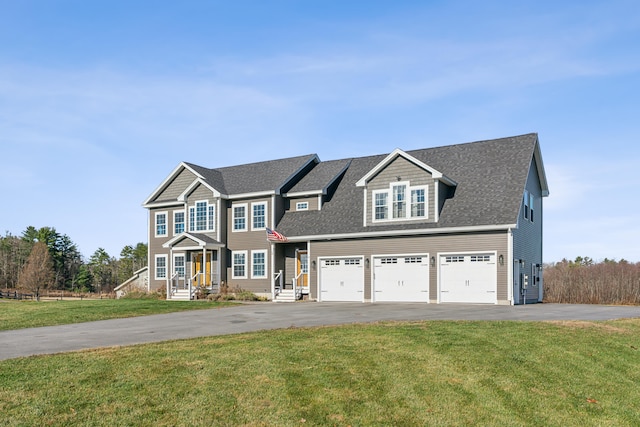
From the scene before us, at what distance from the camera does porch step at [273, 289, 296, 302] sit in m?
31.5

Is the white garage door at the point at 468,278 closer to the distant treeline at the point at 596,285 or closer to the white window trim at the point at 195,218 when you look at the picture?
the distant treeline at the point at 596,285

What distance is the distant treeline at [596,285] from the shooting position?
32875 mm

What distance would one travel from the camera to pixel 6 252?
79.1 meters

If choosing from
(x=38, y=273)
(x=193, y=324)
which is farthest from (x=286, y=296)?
(x=38, y=273)

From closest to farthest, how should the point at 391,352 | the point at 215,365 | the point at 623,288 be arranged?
the point at 215,365 < the point at 391,352 < the point at 623,288

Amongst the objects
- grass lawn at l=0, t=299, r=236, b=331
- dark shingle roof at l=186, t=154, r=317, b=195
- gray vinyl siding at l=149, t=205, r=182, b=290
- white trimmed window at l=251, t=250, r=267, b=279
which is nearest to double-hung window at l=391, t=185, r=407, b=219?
dark shingle roof at l=186, t=154, r=317, b=195

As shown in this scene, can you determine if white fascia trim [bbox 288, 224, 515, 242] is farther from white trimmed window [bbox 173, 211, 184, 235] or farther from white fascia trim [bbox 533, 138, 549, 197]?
white trimmed window [bbox 173, 211, 184, 235]

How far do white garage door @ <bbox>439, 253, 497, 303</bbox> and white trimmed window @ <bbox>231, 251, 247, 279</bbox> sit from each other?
1265 centimetres

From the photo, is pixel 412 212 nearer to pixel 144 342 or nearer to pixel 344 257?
pixel 344 257

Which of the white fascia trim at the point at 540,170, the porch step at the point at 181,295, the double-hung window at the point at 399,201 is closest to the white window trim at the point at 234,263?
the porch step at the point at 181,295

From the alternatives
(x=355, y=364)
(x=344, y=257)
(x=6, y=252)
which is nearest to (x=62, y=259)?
(x=6, y=252)

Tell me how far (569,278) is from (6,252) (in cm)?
7234

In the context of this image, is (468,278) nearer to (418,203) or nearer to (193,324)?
(418,203)

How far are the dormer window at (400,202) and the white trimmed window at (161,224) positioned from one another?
1556 centimetres
